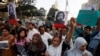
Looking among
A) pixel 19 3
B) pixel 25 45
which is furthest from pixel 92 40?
pixel 19 3

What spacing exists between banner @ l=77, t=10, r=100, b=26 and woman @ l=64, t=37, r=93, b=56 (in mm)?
1094

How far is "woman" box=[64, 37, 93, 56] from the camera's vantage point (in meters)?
7.74

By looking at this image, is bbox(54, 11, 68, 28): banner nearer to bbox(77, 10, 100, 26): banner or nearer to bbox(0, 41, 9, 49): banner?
bbox(77, 10, 100, 26): banner

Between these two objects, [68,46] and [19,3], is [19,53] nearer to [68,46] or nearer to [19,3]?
[68,46]

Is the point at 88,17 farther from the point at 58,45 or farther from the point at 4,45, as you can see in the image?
Result: the point at 4,45

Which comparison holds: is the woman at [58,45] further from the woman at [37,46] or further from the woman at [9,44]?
the woman at [9,44]

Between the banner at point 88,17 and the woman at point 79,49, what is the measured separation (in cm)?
109

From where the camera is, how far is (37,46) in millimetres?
8812

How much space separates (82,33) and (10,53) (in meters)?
1.84

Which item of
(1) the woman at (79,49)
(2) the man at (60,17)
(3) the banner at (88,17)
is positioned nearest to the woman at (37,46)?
(1) the woman at (79,49)

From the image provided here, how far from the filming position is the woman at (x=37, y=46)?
8.77 metres

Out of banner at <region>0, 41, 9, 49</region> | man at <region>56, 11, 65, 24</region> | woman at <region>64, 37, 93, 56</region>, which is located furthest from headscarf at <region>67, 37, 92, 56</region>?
man at <region>56, 11, 65, 24</region>

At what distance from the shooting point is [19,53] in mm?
9570

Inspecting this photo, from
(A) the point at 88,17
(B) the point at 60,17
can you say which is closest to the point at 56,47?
(A) the point at 88,17
